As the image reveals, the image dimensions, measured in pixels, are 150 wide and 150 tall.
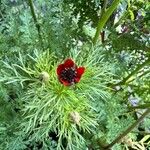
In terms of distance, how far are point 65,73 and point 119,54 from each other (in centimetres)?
39

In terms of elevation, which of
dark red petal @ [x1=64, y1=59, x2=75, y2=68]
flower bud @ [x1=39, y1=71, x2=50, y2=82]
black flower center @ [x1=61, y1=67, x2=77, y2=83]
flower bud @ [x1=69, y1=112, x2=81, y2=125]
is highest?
dark red petal @ [x1=64, y1=59, x2=75, y2=68]

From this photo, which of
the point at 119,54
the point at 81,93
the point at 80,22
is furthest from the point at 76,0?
the point at 81,93

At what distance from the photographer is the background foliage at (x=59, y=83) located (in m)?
0.85

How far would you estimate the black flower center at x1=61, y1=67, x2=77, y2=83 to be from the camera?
805mm

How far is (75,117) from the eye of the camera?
0.82m

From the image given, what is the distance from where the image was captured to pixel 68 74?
803 mm

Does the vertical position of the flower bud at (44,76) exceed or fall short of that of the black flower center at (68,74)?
it falls short

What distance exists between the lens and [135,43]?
1124 mm

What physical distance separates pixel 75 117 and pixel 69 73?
0.07 metres

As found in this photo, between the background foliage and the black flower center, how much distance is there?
0.02 m

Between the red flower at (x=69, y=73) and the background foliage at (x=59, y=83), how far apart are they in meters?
0.02

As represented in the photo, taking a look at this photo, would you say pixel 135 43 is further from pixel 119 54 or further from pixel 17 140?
pixel 17 140

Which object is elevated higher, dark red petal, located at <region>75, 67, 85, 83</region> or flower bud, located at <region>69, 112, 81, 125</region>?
dark red petal, located at <region>75, 67, 85, 83</region>

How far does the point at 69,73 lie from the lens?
803mm
